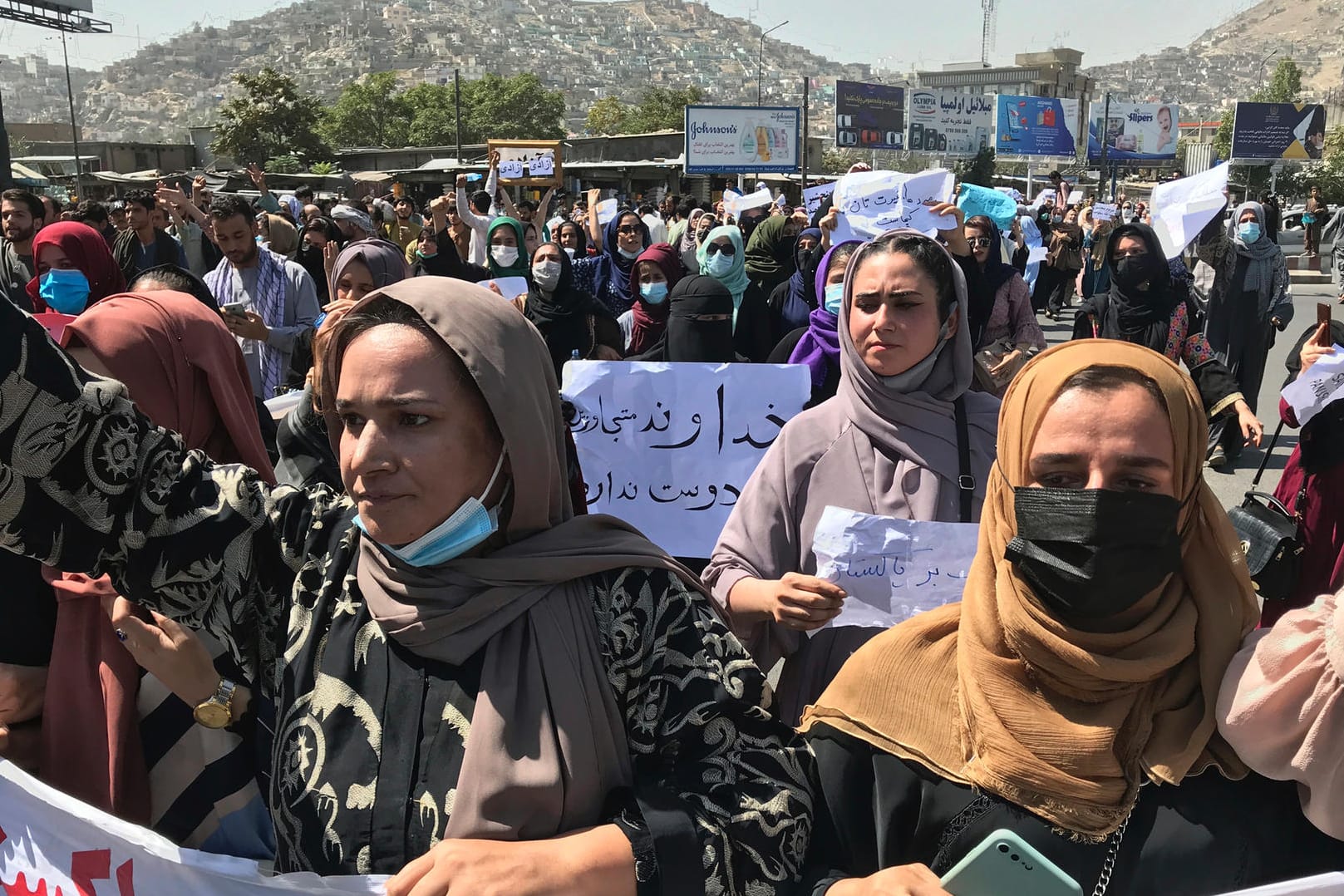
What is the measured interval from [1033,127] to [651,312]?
138 feet

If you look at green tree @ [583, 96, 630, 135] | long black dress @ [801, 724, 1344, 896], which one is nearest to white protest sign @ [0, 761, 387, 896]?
long black dress @ [801, 724, 1344, 896]

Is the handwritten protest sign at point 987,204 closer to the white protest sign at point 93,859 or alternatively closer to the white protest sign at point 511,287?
the white protest sign at point 511,287

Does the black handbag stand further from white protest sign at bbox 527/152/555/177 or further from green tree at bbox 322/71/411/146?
green tree at bbox 322/71/411/146

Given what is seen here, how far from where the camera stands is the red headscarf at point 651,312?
19.4 feet

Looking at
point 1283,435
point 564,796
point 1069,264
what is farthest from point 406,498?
point 1069,264

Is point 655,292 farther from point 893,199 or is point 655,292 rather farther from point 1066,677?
point 1066,677

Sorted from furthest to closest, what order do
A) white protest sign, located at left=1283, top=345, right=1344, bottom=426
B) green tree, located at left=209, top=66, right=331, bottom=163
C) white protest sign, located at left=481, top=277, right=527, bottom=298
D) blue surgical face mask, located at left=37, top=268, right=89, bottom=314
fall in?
green tree, located at left=209, top=66, right=331, bottom=163 → white protest sign, located at left=481, top=277, right=527, bottom=298 → blue surgical face mask, located at left=37, top=268, right=89, bottom=314 → white protest sign, located at left=1283, top=345, right=1344, bottom=426

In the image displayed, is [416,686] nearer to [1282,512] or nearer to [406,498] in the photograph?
[406,498]

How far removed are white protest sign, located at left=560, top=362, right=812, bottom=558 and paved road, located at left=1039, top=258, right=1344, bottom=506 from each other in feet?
12.6

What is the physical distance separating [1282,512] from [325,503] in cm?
215

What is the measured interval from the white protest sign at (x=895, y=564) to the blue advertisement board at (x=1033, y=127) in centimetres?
4491

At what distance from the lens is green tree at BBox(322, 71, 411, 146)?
9569cm

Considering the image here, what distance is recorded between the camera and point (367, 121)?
9644 centimetres

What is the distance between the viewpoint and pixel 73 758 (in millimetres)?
1766
